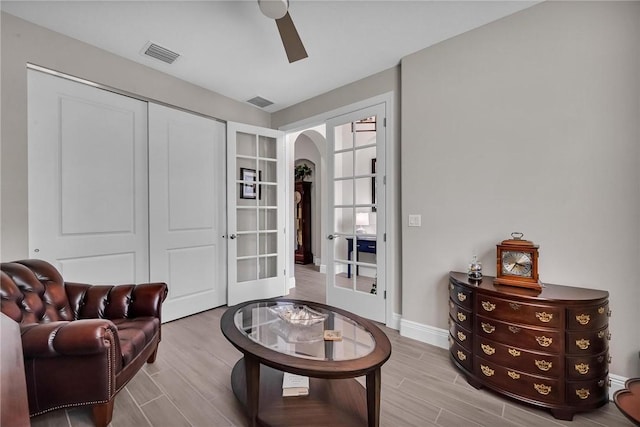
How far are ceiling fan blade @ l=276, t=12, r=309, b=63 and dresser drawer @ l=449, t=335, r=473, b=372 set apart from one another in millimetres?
2414

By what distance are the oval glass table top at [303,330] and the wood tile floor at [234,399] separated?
48cm

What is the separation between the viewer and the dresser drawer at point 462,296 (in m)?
1.94

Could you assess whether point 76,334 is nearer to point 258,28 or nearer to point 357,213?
point 258,28

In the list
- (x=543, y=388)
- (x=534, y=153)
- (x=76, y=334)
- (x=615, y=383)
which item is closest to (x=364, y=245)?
(x=534, y=153)

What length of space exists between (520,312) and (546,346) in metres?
0.21

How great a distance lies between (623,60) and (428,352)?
2449mm

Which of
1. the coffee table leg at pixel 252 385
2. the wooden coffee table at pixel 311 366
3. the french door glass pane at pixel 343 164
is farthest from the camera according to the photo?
the french door glass pane at pixel 343 164

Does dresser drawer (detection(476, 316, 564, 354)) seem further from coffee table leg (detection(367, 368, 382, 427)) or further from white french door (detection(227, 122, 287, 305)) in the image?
white french door (detection(227, 122, 287, 305))

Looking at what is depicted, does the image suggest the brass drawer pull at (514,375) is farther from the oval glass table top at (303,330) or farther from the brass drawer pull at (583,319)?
the oval glass table top at (303,330)

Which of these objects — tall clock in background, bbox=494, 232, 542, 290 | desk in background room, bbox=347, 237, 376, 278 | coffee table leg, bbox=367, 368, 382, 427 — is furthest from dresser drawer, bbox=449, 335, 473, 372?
desk in background room, bbox=347, 237, 376, 278

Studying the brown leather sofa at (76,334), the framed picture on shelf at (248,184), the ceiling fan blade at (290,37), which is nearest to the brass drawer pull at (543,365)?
the brown leather sofa at (76,334)

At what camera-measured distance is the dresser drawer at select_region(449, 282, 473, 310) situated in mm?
1940

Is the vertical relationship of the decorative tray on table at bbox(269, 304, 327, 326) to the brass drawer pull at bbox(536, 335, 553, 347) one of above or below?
above

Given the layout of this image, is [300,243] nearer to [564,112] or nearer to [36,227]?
[36,227]
